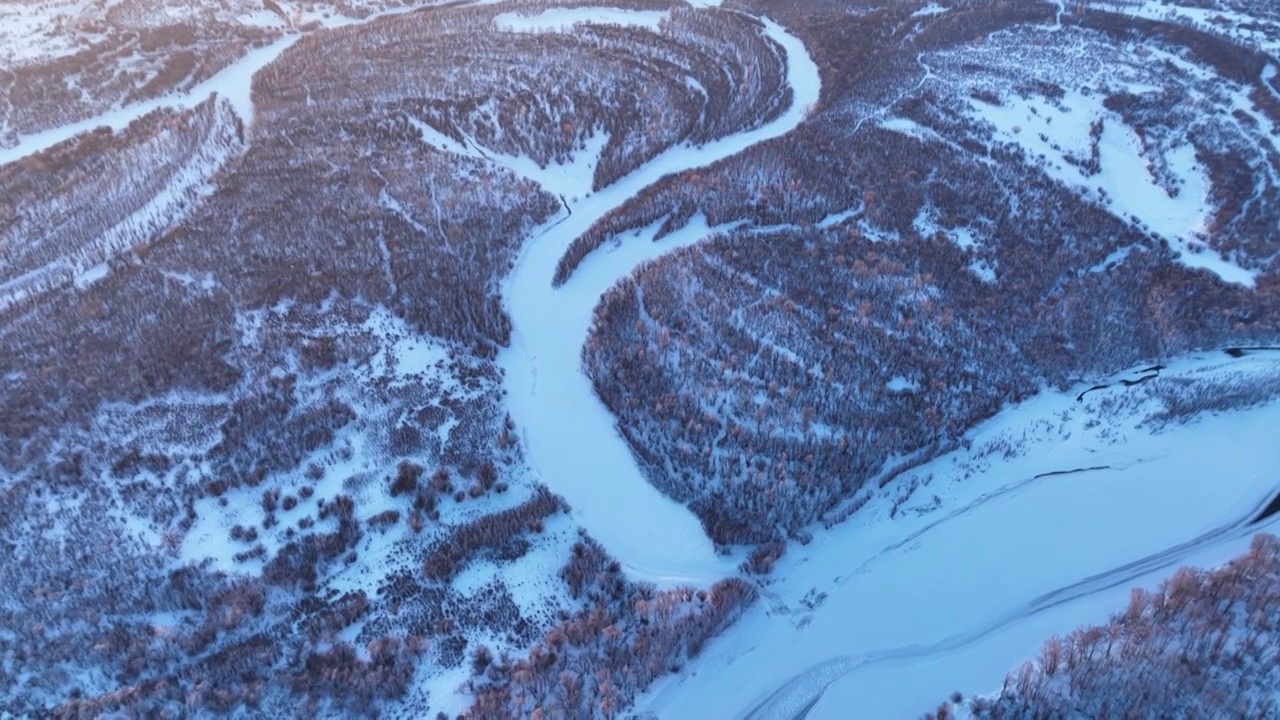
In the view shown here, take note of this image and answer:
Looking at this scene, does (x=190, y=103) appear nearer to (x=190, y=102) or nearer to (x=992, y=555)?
(x=190, y=102)

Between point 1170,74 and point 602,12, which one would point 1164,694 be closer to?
point 1170,74

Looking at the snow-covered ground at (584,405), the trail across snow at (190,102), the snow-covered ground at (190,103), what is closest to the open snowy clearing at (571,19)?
the trail across snow at (190,102)

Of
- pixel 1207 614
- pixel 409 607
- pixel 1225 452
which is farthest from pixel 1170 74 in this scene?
pixel 409 607

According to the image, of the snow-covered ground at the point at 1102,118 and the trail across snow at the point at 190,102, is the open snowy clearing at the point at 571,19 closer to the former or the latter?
the trail across snow at the point at 190,102

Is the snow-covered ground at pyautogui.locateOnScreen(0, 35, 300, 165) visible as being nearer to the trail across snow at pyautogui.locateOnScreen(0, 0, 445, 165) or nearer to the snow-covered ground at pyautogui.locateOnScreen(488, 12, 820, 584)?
the trail across snow at pyautogui.locateOnScreen(0, 0, 445, 165)

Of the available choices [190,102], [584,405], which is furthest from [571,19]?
[584,405]
